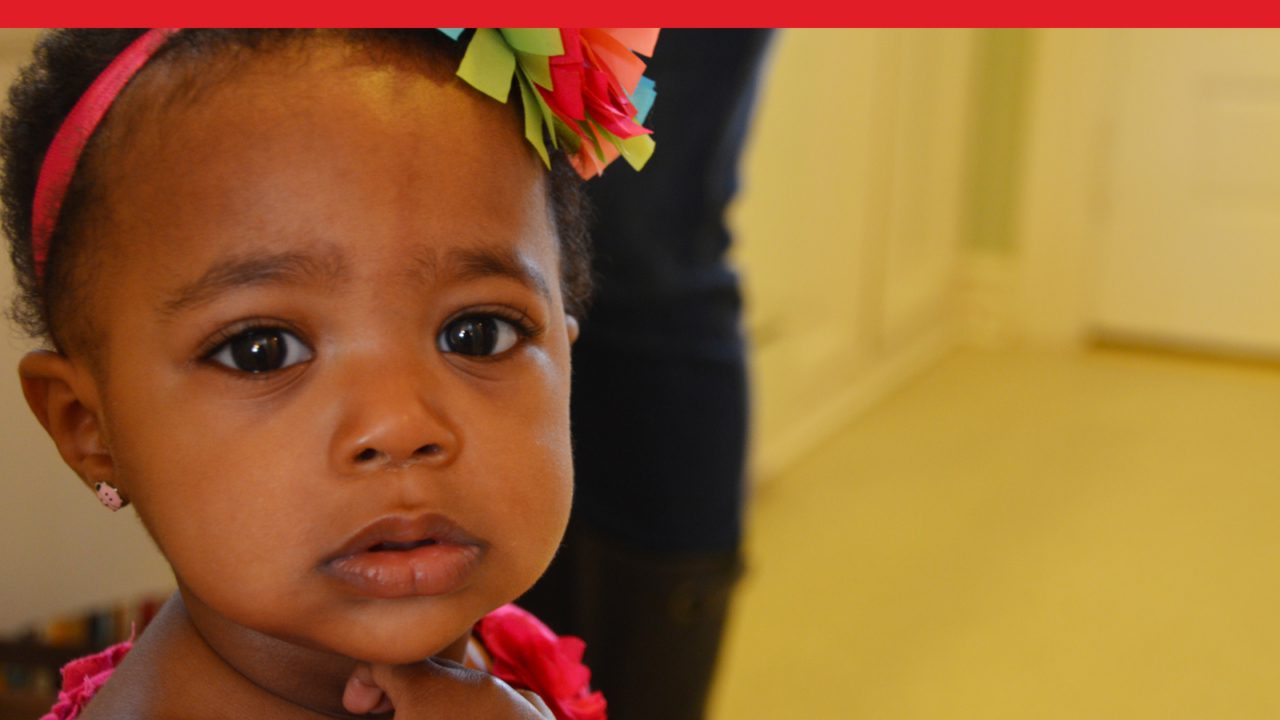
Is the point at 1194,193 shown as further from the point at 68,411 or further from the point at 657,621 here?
the point at 68,411

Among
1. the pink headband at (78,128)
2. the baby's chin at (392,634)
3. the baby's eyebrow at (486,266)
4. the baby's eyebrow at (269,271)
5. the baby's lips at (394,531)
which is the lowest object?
the baby's chin at (392,634)

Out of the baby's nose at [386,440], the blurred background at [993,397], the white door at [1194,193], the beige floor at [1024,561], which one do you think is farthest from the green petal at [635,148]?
the white door at [1194,193]

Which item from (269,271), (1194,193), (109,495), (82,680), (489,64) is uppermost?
(1194,193)

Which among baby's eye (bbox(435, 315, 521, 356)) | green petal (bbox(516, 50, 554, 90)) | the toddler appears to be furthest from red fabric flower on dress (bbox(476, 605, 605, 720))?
green petal (bbox(516, 50, 554, 90))

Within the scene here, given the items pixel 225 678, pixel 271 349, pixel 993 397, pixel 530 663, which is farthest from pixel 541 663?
pixel 993 397

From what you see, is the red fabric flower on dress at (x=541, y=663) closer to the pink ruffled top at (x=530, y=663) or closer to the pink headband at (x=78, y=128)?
the pink ruffled top at (x=530, y=663)

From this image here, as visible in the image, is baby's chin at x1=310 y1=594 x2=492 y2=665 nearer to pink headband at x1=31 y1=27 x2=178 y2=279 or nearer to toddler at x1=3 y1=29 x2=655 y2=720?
toddler at x1=3 y1=29 x2=655 y2=720

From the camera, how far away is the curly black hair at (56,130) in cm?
69

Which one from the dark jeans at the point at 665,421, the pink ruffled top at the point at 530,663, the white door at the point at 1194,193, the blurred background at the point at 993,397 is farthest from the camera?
the white door at the point at 1194,193

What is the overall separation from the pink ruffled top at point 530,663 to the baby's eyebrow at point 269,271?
283 millimetres

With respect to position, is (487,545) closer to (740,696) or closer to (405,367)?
(405,367)

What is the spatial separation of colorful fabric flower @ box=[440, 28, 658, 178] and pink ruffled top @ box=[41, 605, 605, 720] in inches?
11.4

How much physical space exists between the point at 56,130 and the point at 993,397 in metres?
2.49

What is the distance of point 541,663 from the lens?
0.89 m
